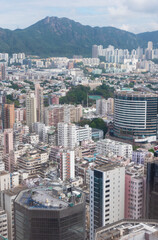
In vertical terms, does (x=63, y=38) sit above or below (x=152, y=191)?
above

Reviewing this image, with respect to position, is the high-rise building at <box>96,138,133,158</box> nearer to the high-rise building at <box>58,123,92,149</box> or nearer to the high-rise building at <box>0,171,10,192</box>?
the high-rise building at <box>58,123,92,149</box>

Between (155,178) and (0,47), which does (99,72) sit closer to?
(0,47)

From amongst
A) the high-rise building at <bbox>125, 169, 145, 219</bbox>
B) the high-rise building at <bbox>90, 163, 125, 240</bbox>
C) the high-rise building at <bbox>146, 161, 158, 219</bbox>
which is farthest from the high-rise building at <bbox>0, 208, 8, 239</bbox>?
the high-rise building at <bbox>146, 161, 158, 219</bbox>

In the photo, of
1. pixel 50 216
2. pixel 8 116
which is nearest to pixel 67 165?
pixel 50 216

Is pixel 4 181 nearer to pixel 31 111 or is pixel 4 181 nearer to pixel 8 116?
pixel 8 116

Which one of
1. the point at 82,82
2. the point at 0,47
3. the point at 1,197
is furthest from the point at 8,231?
the point at 0,47

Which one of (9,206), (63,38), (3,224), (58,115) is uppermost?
(63,38)
